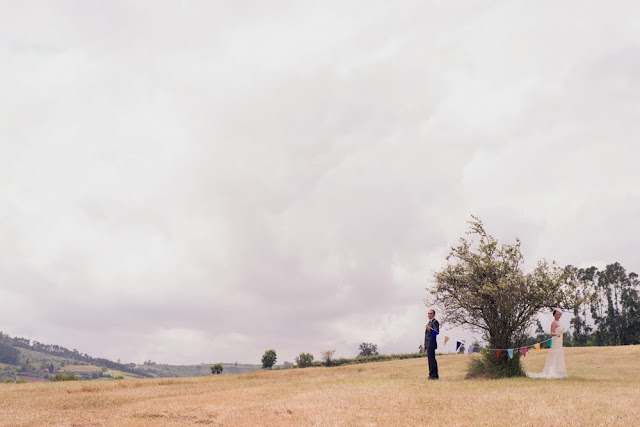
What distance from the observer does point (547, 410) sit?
12.2 meters

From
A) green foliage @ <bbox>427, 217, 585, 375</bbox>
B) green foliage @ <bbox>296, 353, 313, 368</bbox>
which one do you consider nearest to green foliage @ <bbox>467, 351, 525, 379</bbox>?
green foliage @ <bbox>427, 217, 585, 375</bbox>

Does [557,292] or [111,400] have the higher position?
[557,292]

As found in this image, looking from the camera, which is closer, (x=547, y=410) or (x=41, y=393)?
(x=547, y=410)

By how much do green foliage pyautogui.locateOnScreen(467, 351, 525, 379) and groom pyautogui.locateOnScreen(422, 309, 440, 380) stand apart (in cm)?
213

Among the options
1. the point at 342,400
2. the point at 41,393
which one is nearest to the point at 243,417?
the point at 342,400

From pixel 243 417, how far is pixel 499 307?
628 inches

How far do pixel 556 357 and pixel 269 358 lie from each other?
54.3 meters

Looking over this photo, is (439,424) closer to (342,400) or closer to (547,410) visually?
(547,410)

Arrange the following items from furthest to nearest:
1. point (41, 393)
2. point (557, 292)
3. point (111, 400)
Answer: point (557, 292)
point (41, 393)
point (111, 400)

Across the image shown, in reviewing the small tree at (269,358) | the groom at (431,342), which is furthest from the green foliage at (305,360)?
the groom at (431,342)

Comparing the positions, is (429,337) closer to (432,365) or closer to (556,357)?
(432,365)

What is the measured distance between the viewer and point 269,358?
71.4 metres

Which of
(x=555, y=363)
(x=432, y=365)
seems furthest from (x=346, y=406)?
(x=555, y=363)

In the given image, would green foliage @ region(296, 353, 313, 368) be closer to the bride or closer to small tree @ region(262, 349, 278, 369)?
small tree @ region(262, 349, 278, 369)
